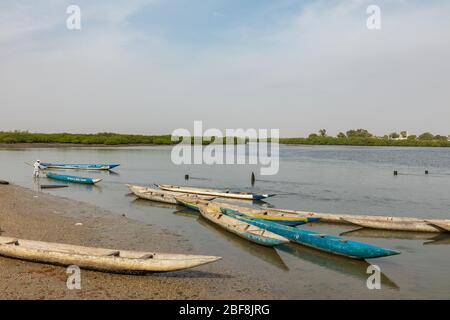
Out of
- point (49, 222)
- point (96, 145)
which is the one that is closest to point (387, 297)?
point (49, 222)

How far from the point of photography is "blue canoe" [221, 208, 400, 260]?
11961 millimetres

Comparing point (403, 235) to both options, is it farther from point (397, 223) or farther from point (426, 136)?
point (426, 136)

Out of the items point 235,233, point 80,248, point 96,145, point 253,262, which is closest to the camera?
point 80,248

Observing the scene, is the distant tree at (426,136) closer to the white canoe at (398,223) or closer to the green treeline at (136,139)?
the green treeline at (136,139)

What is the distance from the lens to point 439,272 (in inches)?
470

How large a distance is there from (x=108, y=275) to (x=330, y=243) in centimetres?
717

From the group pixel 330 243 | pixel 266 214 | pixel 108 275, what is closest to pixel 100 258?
pixel 108 275

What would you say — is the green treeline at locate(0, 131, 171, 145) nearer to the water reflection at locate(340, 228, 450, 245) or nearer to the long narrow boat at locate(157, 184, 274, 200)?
the long narrow boat at locate(157, 184, 274, 200)

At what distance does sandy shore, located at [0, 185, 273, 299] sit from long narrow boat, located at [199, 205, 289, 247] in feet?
5.81

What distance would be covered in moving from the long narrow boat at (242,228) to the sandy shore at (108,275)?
177cm

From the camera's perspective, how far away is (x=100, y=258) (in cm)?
977

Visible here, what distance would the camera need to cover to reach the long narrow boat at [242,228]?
520 inches
